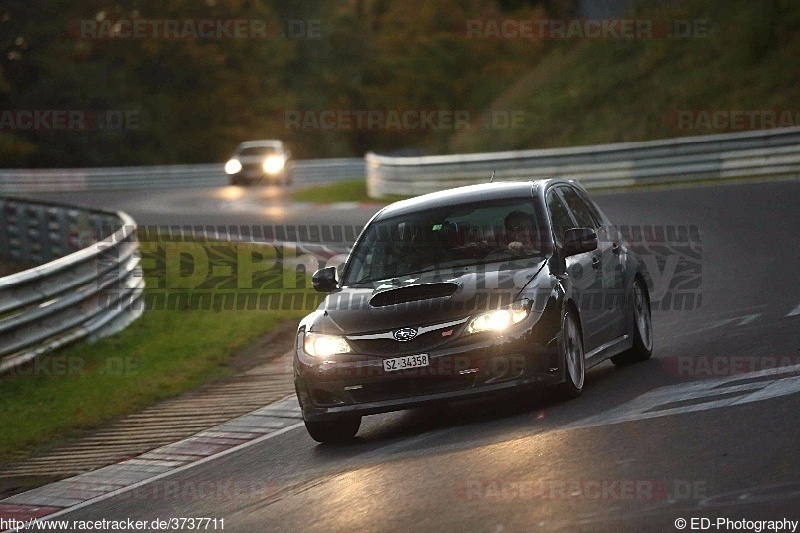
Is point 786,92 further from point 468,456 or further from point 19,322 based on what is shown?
point 468,456

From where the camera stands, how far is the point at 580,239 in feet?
33.4

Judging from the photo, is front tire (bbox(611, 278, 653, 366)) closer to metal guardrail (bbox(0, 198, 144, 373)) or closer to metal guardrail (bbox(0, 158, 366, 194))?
metal guardrail (bbox(0, 198, 144, 373))

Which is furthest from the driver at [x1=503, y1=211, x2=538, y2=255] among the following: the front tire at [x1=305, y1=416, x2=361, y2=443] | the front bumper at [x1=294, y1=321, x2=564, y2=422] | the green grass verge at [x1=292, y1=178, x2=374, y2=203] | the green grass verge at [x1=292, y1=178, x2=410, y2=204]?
the green grass verge at [x1=292, y1=178, x2=374, y2=203]

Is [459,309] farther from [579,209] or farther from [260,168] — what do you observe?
[260,168]

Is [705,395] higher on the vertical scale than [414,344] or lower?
lower

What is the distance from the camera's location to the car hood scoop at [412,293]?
31.1 feet

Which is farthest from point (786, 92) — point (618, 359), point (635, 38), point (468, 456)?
point (468, 456)

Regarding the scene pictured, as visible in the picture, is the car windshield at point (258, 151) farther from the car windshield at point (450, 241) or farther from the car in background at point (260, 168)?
the car windshield at point (450, 241)

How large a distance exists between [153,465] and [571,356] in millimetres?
3025

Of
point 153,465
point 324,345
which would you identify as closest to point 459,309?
point 324,345

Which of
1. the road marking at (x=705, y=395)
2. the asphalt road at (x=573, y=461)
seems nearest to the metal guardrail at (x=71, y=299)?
the asphalt road at (x=573, y=461)

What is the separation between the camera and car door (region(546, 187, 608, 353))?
1026cm

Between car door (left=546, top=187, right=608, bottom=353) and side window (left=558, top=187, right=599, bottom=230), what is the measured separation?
0.25m

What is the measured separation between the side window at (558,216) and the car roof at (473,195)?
98 mm
